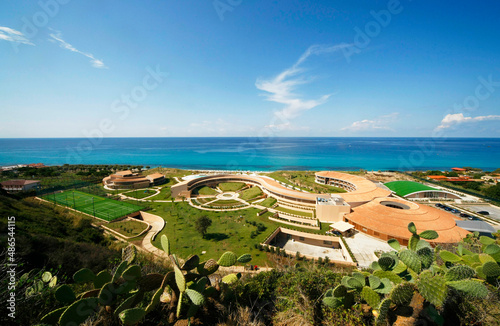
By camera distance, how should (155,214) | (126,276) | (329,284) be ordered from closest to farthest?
(126,276), (329,284), (155,214)

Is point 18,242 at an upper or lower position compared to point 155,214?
upper

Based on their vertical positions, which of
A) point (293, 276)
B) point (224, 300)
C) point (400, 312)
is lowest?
point (293, 276)

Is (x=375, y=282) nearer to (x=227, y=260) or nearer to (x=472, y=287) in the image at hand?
(x=472, y=287)

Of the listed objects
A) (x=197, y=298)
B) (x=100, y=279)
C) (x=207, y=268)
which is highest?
(x=197, y=298)

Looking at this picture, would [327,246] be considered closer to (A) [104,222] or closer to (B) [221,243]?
(B) [221,243]

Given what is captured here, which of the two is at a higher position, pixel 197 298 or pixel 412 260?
pixel 412 260

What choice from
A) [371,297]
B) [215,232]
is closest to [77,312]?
[371,297]

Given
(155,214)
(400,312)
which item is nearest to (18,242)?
(400,312)
